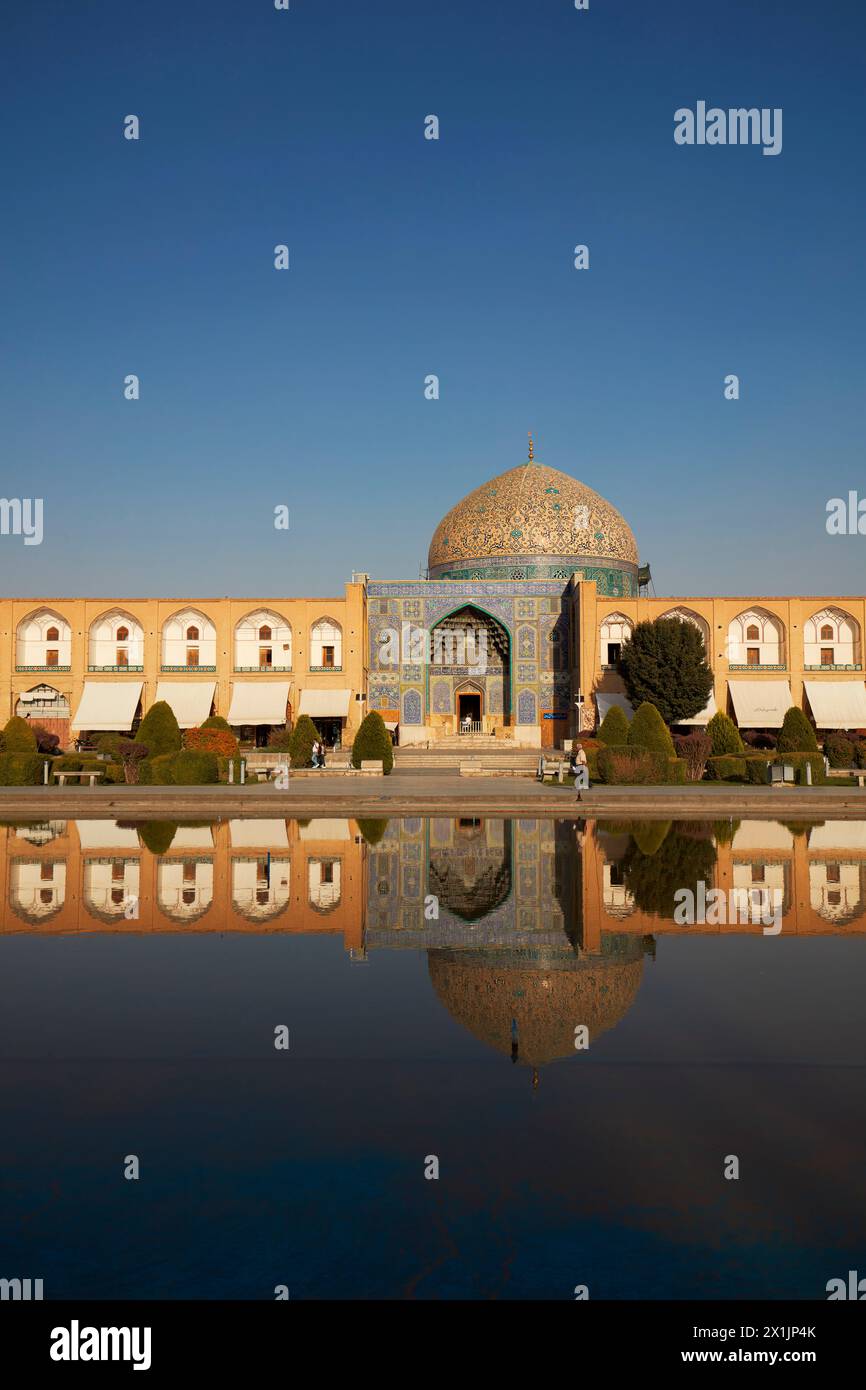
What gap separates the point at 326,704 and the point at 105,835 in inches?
674

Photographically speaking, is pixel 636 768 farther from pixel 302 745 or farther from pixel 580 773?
pixel 302 745

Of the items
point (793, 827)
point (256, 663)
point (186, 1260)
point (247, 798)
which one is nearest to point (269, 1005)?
point (186, 1260)

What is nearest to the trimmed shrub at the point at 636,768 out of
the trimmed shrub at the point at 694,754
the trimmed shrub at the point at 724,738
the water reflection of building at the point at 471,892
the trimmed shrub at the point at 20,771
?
the trimmed shrub at the point at 694,754

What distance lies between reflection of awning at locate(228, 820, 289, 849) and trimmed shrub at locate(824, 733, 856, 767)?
1443 cm

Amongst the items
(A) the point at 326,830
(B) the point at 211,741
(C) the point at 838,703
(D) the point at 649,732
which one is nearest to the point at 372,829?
(A) the point at 326,830

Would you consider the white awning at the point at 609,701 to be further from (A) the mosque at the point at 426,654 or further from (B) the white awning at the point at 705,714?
(B) the white awning at the point at 705,714

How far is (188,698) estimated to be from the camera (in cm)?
2972

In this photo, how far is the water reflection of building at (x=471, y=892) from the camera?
17.1 ft

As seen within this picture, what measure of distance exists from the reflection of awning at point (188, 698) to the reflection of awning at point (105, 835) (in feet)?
49.3

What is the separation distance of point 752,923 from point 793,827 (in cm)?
712

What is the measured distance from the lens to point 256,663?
3059 centimetres

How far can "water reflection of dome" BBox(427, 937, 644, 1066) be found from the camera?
4477 millimetres

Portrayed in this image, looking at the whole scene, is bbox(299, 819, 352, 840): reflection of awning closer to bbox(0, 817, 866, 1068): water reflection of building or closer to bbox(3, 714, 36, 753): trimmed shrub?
bbox(0, 817, 866, 1068): water reflection of building
